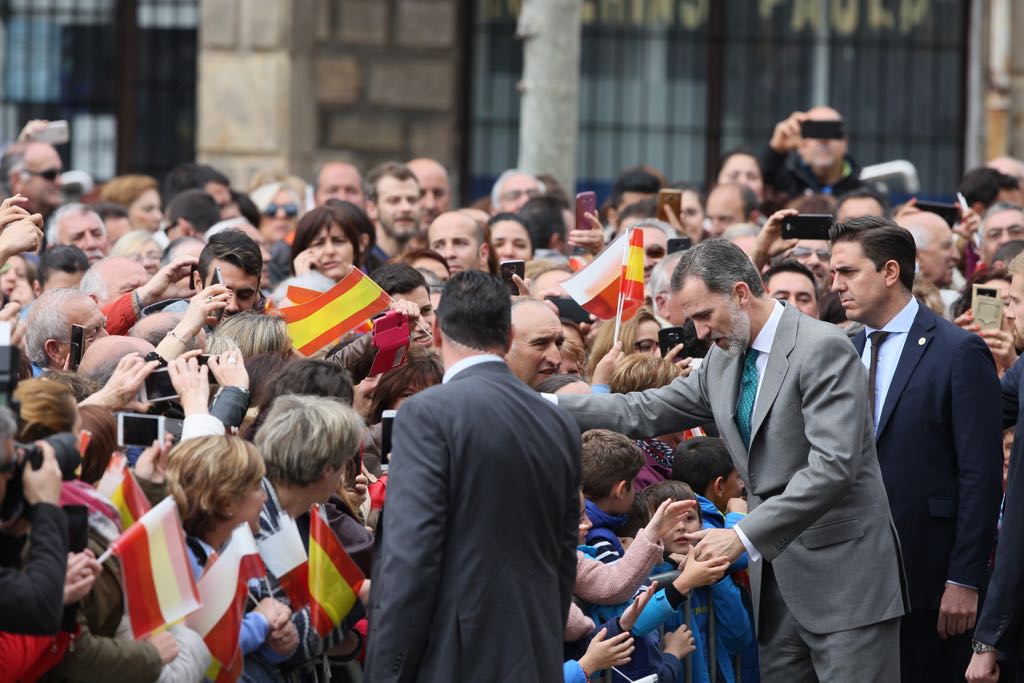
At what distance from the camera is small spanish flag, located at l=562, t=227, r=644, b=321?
7.55 m

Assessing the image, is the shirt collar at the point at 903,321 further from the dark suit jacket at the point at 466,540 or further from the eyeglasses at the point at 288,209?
the eyeglasses at the point at 288,209

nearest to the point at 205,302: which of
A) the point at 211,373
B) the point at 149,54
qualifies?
the point at 211,373

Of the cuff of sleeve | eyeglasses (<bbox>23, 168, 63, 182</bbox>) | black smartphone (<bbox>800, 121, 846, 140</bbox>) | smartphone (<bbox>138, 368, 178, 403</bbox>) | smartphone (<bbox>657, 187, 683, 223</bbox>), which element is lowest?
the cuff of sleeve

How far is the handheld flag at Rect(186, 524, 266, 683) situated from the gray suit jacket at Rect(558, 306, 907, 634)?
1.78m

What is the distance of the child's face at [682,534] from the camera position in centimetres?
636

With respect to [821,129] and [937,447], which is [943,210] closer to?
[821,129]

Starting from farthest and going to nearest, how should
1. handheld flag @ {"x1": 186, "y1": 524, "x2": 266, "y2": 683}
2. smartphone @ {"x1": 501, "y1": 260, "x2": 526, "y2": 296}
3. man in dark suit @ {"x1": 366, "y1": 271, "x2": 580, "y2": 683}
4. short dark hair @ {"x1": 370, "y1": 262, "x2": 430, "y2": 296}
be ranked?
short dark hair @ {"x1": 370, "y1": 262, "x2": 430, "y2": 296} → smartphone @ {"x1": 501, "y1": 260, "x2": 526, "y2": 296} → man in dark suit @ {"x1": 366, "y1": 271, "x2": 580, "y2": 683} → handheld flag @ {"x1": 186, "y1": 524, "x2": 266, "y2": 683}

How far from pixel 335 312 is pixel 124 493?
2093 millimetres

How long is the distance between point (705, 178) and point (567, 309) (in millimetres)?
7143

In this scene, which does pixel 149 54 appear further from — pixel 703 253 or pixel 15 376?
pixel 15 376

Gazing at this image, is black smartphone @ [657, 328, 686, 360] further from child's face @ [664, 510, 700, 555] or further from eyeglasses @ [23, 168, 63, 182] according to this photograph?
eyeglasses @ [23, 168, 63, 182]

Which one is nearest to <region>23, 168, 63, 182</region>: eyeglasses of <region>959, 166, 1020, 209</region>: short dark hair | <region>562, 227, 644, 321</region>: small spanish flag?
<region>562, 227, 644, 321</region>: small spanish flag

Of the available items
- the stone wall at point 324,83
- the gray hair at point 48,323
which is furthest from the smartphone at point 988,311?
the stone wall at point 324,83

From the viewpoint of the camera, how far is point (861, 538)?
595 cm
